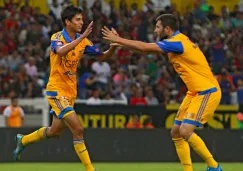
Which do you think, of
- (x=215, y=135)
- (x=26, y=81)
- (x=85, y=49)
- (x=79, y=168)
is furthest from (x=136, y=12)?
(x=85, y=49)

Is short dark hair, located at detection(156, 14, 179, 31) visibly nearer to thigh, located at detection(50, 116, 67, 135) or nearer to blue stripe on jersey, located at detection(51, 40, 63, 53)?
blue stripe on jersey, located at detection(51, 40, 63, 53)

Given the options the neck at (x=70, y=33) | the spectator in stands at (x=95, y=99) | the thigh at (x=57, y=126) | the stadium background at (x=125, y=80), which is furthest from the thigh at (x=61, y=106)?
the spectator in stands at (x=95, y=99)

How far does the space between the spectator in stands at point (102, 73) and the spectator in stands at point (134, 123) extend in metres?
1.95

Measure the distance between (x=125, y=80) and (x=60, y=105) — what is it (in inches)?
336

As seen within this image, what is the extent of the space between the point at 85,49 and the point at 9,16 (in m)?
10.7

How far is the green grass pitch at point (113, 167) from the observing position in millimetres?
14359

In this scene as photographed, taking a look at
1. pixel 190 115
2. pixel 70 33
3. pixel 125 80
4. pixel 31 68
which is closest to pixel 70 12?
pixel 70 33

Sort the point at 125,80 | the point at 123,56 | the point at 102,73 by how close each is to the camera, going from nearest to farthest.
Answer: the point at 125,80 → the point at 102,73 → the point at 123,56

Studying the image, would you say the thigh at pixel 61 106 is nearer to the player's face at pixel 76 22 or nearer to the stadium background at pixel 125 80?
the player's face at pixel 76 22

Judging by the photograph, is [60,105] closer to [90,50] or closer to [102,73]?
[90,50]

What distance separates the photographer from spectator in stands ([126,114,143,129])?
1784 centimetres

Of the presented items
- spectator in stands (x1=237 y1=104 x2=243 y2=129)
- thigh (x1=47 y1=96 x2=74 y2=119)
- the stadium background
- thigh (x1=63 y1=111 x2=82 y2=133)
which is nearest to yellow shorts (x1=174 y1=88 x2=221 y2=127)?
thigh (x1=63 y1=111 x2=82 y2=133)

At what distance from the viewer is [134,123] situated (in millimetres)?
17891

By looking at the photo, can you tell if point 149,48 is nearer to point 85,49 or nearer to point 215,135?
point 85,49
